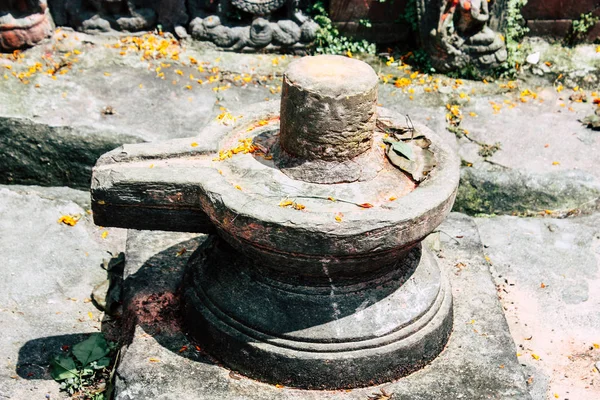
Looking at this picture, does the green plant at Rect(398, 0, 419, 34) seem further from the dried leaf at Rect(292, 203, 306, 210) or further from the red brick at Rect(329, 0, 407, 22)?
the dried leaf at Rect(292, 203, 306, 210)

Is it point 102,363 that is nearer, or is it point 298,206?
point 298,206

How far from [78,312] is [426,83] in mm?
4083

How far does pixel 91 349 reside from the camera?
465 cm

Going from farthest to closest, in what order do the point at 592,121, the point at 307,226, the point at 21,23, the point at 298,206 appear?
1. the point at 21,23
2. the point at 592,121
3. the point at 298,206
4. the point at 307,226

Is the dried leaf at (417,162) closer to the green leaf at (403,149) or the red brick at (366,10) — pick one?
the green leaf at (403,149)

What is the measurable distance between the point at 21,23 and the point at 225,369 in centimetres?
438

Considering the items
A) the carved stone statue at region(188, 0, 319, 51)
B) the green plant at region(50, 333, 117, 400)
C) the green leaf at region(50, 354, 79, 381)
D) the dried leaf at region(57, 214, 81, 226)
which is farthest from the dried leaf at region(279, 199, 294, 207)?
the carved stone statue at region(188, 0, 319, 51)

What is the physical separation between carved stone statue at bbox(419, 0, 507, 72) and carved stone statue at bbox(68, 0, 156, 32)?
2.83 metres

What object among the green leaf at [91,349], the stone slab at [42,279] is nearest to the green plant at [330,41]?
the stone slab at [42,279]

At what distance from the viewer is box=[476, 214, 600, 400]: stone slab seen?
4629 mm

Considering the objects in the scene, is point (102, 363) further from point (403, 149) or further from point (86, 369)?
point (403, 149)

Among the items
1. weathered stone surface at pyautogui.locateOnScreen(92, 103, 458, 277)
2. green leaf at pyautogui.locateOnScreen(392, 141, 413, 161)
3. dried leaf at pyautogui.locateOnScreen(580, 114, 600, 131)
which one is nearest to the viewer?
weathered stone surface at pyautogui.locateOnScreen(92, 103, 458, 277)

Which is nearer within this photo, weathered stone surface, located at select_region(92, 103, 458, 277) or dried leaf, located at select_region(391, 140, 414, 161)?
weathered stone surface, located at select_region(92, 103, 458, 277)

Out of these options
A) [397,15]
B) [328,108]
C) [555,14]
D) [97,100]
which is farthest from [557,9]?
[328,108]
